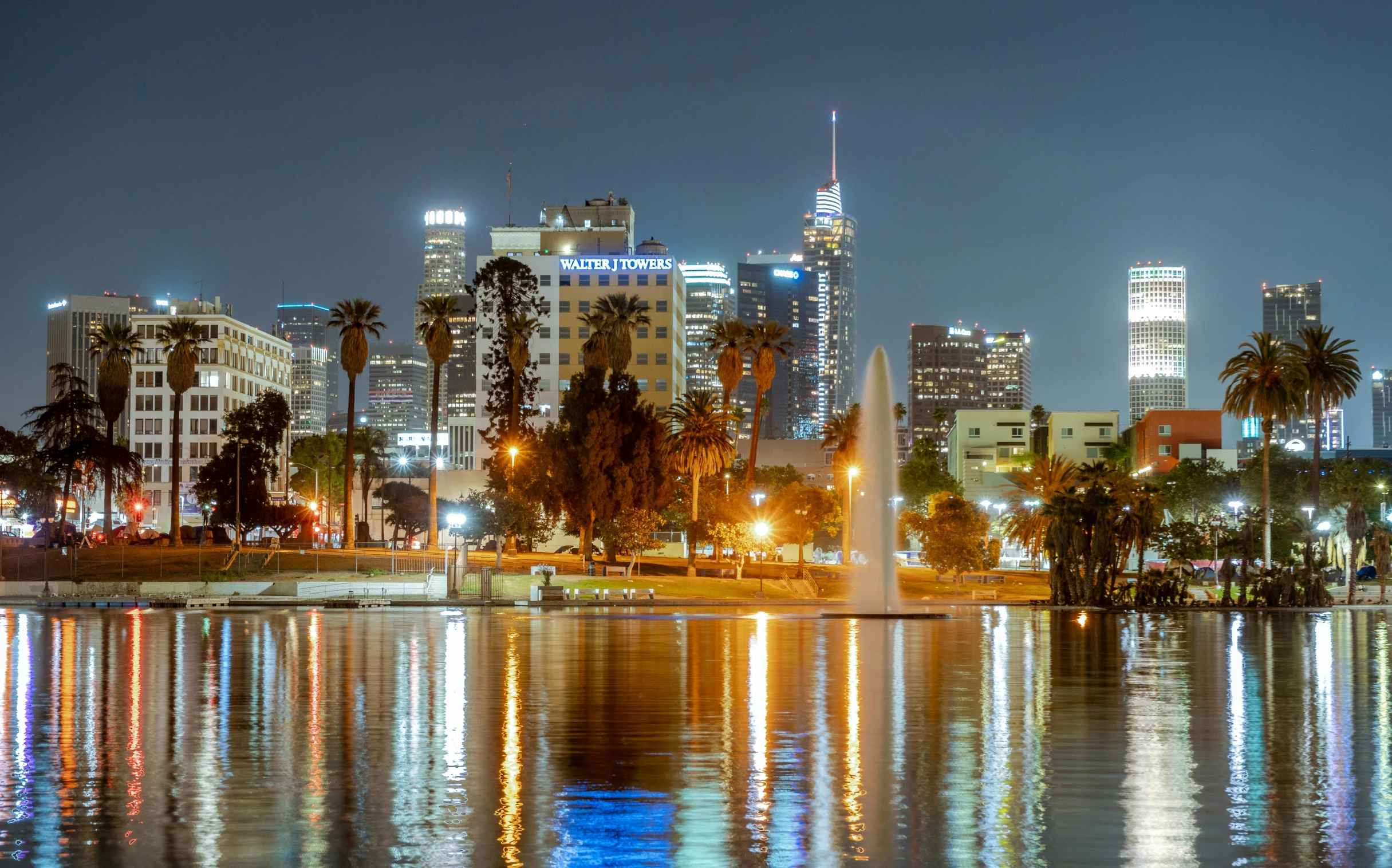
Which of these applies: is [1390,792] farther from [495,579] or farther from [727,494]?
[727,494]

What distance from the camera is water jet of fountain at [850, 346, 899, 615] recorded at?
54438 mm

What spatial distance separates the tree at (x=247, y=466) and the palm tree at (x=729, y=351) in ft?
128

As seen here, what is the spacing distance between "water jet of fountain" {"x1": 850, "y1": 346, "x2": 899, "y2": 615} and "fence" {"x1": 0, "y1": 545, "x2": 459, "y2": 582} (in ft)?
79.3

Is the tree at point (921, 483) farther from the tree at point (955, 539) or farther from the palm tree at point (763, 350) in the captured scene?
the tree at point (955, 539)

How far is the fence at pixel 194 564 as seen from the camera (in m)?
74.2

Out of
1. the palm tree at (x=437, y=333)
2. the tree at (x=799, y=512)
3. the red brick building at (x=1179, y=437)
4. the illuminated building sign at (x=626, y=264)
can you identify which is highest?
the illuminated building sign at (x=626, y=264)

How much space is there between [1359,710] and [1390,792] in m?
8.43

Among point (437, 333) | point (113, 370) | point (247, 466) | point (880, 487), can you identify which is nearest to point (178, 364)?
point (113, 370)

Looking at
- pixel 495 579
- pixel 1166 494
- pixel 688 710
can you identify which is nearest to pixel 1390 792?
pixel 688 710

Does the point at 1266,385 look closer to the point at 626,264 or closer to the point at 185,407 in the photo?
the point at 626,264

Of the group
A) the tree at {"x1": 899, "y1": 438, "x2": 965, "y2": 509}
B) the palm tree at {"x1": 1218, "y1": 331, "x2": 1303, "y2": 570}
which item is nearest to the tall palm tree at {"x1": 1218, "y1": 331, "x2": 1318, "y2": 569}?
the palm tree at {"x1": 1218, "y1": 331, "x2": 1303, "y2": 570}

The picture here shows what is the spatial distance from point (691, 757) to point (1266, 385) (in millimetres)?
75298

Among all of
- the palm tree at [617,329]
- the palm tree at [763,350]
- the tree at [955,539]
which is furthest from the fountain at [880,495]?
the palm tree at [617,329]

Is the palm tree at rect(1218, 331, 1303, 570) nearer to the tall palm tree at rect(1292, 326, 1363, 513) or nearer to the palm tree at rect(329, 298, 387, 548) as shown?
the tall palm tree at rect(1292, 326, 1363, 513)
